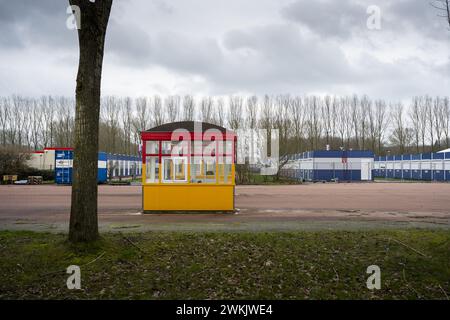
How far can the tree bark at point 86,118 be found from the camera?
260 inches

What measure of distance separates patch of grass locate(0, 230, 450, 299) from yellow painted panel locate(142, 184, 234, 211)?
544 cm

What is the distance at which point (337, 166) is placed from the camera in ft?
154

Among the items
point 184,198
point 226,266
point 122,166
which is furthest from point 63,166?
point 226,266

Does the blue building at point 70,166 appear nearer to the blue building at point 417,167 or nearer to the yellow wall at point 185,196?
the yellow wall at point 185,196

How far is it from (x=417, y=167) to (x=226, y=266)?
5506 cm

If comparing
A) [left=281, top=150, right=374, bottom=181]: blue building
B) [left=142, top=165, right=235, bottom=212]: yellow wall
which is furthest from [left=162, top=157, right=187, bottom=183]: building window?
[left=281, top=150, right=374, bottom=181]: blue building

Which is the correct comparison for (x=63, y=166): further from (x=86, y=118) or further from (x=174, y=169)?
(x=86, y=118)

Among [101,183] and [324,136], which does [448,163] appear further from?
[101,183]

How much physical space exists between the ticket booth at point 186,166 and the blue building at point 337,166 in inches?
1286

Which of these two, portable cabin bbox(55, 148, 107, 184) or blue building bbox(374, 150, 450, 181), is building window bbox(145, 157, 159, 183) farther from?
blue building bbox(374, 150, 450, 181)

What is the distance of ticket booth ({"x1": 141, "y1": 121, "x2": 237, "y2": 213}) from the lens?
1342 cm

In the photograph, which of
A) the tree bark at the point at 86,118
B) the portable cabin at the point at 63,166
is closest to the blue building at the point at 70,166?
the portable cabin at the point at 63,166
